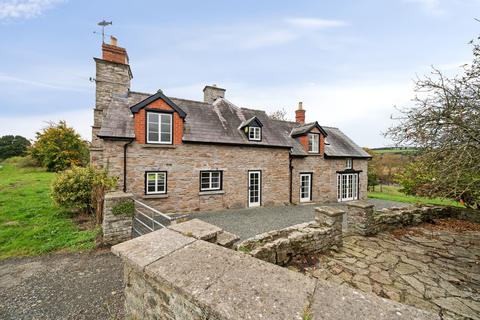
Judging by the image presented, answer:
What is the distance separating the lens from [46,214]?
928cm

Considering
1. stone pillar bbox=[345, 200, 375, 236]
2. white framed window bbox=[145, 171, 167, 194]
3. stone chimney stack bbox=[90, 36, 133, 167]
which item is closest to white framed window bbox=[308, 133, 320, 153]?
stone pillar bbox=[345, 200, 375, 236]

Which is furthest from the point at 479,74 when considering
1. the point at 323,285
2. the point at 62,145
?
the point at 62,145

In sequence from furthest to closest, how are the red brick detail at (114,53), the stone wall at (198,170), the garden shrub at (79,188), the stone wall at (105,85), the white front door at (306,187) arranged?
the white front door at (306,187) < the red brick detail at (114,53) < the stone wall at (105,85) < the stone wall at (198,170) < the garden shrub at (79,188)

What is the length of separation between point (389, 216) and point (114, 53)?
55.5 ft

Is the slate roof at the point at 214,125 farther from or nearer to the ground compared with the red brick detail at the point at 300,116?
nearer to the ground

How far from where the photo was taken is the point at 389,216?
7297 mm

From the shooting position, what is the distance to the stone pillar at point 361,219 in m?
6.56

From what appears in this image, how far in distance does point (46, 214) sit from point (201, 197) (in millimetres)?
7290

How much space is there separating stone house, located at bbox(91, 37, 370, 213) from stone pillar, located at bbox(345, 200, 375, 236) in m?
6.80

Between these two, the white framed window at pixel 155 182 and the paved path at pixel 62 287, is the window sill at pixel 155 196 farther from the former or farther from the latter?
the paved path at pixel 62 287

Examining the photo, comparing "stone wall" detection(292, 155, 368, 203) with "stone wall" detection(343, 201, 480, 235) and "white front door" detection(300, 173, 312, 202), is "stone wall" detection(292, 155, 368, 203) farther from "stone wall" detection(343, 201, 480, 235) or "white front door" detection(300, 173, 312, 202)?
"stone wall" detection(343, 201, 480, 235)

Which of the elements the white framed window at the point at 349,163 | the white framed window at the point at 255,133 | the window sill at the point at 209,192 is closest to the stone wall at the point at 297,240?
the window sill at the point at 209,192

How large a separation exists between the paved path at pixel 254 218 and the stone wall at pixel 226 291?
5.58 meters

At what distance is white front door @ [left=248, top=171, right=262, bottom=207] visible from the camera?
12938mm
